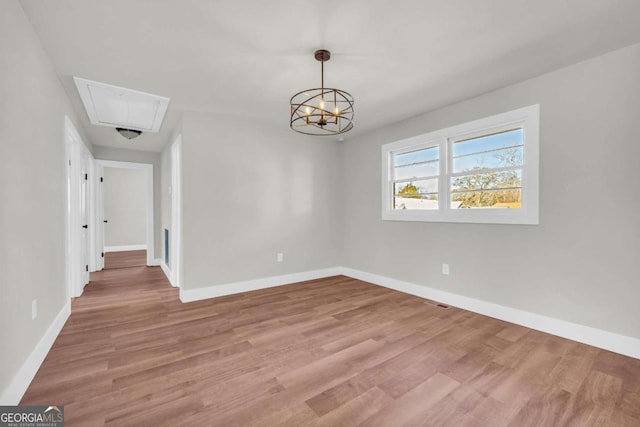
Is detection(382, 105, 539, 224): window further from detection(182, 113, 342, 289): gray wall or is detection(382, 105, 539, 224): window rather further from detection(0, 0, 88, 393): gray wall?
detection(0, 0, 88, 393): gray wall

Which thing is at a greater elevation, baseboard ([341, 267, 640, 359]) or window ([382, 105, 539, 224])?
window ([382, 105, 539, 224])

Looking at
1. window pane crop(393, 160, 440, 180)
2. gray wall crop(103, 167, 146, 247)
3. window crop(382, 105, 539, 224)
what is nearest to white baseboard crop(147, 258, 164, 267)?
gray wall crop(103, 167, 146, 247)

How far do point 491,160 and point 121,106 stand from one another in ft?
14.5

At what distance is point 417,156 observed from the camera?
402cm

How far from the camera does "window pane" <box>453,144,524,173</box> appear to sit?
3.00m

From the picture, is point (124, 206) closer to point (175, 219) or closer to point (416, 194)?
point (175, 219)

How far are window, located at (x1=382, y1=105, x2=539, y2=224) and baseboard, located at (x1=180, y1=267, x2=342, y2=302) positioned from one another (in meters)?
1.52

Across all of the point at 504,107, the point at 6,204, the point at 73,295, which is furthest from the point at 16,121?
the point at 504,107

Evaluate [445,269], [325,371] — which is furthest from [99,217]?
[445,269]

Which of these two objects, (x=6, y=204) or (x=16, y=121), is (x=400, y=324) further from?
(x=16, y=121)

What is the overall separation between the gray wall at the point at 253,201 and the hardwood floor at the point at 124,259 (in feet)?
11.6

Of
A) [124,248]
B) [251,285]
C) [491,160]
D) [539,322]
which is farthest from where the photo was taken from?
[124,248]

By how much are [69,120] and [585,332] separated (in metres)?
5.64

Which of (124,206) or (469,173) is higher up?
(469,173)
